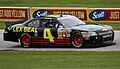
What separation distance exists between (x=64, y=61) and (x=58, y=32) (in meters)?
5.07

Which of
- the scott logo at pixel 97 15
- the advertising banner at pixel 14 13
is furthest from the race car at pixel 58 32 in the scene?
the advertising banner at pixel 14 13

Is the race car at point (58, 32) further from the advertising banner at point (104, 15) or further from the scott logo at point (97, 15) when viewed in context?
the scott logo at point (97, 15)

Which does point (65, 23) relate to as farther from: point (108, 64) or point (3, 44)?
point (108, 64)

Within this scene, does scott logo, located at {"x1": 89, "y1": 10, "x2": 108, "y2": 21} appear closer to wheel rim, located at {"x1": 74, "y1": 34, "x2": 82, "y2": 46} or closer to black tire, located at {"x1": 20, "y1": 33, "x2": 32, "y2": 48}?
black tire, located at {"x1": 20, "y1": 33, "x2": 32, "y2": 48}

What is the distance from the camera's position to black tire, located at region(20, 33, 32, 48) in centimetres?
1939

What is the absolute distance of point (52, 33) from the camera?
18812 millimetres

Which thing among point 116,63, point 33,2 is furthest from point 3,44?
point 33,2

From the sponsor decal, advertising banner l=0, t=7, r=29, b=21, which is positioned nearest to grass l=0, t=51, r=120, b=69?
the sponsor decal

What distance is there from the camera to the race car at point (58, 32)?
59.5ft

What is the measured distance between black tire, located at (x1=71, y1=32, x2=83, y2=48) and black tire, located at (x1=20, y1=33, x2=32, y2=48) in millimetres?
1998

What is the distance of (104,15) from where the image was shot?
28766 mm

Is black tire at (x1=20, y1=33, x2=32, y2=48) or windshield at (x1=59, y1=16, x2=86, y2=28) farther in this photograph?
black tire at (x1=20, y1=33, x2=32, y2=48)

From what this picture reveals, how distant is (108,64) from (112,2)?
4042cm

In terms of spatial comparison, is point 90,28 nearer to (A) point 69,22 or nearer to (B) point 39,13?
(A) point 69,22
